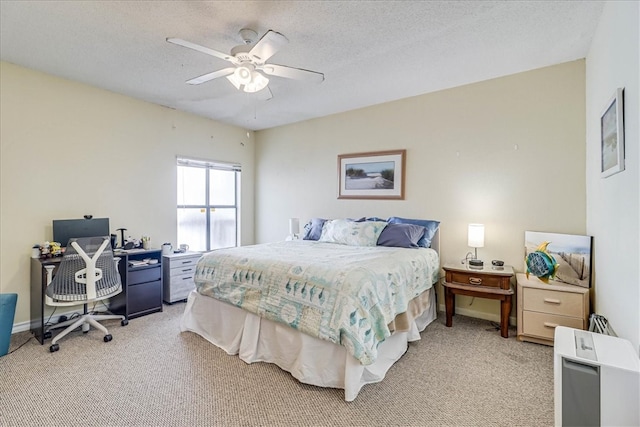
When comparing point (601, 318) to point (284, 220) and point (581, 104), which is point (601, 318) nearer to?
point (581, 104)

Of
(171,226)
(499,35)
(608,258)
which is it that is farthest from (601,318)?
(171,226)

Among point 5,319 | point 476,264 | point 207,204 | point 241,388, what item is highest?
point 207,204

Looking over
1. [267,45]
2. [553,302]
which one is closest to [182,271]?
[267,45]

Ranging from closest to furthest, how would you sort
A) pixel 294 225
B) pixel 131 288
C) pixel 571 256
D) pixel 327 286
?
pixel 327 286 < pixel 571 256 < pixel 131 288 < pixel 294 225

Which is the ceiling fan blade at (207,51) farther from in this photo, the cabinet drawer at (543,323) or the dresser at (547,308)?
the cabinet drawer at (543,323)

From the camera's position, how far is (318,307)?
2.14m

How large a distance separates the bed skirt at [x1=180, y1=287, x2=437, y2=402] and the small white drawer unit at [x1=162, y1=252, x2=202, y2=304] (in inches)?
40.9

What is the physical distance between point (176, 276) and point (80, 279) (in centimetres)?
129

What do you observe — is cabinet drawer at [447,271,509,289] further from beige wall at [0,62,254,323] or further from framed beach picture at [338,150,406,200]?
beige wall at [0,62,254,323]

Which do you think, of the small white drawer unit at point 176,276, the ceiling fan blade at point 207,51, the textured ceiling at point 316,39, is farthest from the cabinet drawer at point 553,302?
the small white drawer unit at point 176,276

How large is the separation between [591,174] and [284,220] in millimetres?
3992

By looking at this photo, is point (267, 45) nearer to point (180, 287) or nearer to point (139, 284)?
point (139, 284)

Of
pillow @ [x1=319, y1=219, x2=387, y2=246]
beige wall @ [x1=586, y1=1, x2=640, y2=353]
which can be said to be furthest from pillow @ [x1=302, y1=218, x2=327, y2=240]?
beige wall @ [x1=586, y1=1, x2=640, y2=353]

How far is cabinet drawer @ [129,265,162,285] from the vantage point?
138 inches
